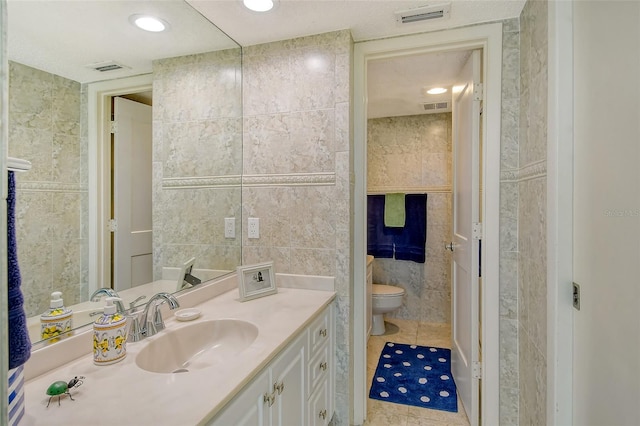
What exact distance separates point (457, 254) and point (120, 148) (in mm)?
1982

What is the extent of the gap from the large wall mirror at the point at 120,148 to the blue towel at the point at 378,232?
1.91 m

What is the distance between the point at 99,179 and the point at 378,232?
2.77m

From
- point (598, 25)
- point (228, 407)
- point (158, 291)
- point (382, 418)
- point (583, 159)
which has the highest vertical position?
point (598, 25)

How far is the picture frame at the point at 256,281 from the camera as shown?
1653 millimetres

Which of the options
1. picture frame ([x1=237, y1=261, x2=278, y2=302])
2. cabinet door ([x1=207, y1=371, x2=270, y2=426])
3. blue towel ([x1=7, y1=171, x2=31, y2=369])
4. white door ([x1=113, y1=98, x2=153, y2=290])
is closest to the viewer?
blue towel ([x1=7, y1=171, x2=31, y2=369])

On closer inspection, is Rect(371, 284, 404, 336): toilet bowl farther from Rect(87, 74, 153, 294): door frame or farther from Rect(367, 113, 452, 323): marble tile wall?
Rect(87, 74, 153, 294): door frame

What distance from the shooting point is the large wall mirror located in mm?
979

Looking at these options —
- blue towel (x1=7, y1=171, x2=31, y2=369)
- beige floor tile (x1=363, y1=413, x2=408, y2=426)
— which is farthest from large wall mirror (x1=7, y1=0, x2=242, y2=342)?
beige floor tile (x1=363, y1=413, x2=408, y2=426)

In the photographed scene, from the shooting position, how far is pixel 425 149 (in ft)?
11.3

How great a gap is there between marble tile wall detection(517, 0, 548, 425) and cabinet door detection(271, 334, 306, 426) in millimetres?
932

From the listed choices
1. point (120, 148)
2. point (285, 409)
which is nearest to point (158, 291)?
point (120, 148)

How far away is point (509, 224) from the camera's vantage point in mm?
1658

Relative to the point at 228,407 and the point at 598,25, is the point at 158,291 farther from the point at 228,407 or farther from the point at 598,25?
the point at 598,25

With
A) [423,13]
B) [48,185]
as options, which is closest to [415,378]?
[423,13]
